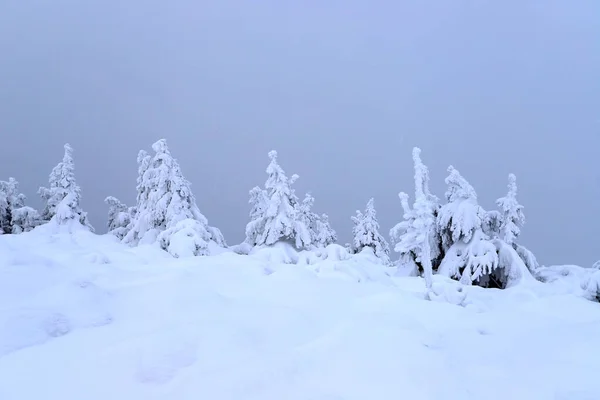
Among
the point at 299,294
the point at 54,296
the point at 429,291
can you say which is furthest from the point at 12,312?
the point at 429,291

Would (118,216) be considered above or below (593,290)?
below

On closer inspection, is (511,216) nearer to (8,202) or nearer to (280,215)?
(280,215)

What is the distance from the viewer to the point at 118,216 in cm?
3272

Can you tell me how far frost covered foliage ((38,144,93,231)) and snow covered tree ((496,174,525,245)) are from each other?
29.5 meters

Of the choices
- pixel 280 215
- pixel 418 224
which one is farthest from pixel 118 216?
pixel 418 224

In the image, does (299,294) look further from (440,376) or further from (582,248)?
(582,248)

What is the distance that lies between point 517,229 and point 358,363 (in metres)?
18.1

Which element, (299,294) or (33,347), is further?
(299,294)

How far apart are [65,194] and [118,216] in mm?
4973

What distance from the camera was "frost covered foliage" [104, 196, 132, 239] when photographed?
102ft

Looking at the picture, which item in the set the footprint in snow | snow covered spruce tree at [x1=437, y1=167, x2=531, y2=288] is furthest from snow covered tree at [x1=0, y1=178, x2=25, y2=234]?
the footprint in snow

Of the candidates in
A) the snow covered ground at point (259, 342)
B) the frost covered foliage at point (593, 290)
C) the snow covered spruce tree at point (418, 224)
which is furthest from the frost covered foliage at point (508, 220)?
the snow covered ground at point (259, 342)

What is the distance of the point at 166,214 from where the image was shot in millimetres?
22344

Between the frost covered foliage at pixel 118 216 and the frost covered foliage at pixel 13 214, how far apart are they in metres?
5.73
